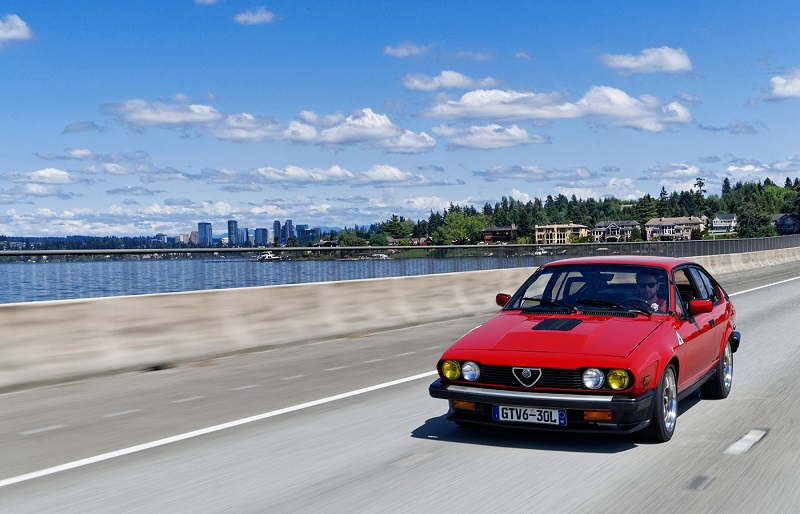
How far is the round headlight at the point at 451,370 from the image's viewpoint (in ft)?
22.9

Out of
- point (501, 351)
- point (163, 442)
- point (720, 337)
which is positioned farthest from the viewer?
point (720, 337)

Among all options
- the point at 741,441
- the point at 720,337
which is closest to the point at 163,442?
the point at 741,441

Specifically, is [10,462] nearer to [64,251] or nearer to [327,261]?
[64,251]

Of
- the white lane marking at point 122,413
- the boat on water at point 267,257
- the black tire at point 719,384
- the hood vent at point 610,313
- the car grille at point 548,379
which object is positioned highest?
the boat on water at point 267,257

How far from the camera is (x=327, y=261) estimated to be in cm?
1634

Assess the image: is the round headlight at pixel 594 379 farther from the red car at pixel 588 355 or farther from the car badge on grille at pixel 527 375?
the car badge on grille at pixel 527 375

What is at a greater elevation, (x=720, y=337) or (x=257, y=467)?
(x=720, y=337)

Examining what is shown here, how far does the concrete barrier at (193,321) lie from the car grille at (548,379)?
6476mm

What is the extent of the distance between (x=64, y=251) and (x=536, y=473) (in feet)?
25.1

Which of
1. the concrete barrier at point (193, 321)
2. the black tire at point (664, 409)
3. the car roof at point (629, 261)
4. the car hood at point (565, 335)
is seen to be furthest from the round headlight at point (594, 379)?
the concrete barrier at point (193, 321)

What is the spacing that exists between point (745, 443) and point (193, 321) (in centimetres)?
824

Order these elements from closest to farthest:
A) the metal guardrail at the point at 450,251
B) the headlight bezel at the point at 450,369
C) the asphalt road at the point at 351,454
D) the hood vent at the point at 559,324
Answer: the asphalt road at the point at 351,454 → the headlight bezel at the point at 450,369 → the hood vent at the point at 559,324 → the metal guardrail at the point at 450,251

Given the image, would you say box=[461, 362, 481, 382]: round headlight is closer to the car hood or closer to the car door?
the car hood

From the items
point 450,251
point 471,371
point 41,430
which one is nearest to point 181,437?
point 41,430
